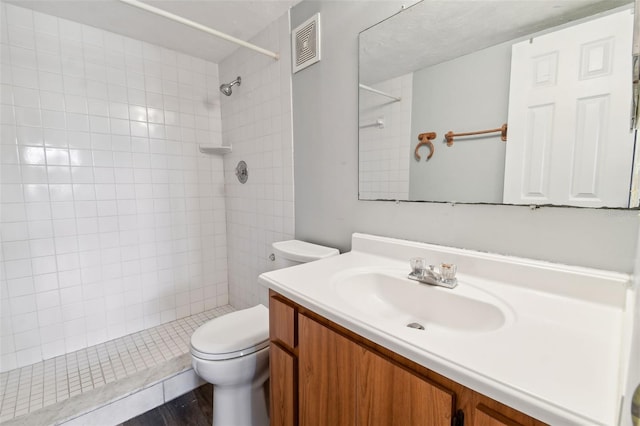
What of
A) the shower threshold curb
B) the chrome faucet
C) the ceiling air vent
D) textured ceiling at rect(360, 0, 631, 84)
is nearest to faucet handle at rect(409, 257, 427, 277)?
the chrome faucet

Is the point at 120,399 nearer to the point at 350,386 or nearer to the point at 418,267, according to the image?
the point at 350,386

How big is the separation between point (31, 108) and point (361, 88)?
1.95 meters

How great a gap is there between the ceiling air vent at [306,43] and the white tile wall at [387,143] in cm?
42

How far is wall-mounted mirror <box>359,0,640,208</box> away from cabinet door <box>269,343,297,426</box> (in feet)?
2.40

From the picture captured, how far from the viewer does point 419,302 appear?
0.88 m

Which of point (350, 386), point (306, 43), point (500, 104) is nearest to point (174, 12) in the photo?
point (306, 43)

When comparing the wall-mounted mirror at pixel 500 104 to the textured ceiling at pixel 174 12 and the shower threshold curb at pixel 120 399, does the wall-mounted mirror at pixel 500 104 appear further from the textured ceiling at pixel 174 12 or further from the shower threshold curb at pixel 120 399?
the shower threshold curb at pixel 120 399

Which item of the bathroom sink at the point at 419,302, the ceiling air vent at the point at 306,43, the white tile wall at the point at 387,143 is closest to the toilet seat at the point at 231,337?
the bathroom sink at the point at 419,302

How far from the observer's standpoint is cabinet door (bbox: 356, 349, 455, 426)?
20.1 inches

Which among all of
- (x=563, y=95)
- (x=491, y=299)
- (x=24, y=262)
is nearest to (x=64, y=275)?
(x=24, y=262)

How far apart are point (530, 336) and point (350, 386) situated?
41cm

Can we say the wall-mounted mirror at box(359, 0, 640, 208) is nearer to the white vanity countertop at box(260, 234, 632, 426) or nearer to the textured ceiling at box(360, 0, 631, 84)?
the textured ceiling at box(360, 0, 631, 84)

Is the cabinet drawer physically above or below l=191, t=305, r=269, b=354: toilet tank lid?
above

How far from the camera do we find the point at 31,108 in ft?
5.35
